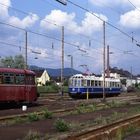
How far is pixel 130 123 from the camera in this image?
1981 centimetres

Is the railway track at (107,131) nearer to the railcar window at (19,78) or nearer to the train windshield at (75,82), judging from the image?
the railcar window at (19,78)

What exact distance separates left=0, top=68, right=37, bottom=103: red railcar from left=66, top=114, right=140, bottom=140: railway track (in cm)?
1260

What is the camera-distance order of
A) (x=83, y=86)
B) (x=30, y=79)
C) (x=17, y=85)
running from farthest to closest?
(x=83, y=86) → (x=30, y=79) → (x=17, y=85)

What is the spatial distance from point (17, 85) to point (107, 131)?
17589mm

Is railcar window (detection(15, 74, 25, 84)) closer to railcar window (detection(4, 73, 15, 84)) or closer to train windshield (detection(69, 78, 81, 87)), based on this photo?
railcar window (detection(4, 73, 15, 84))

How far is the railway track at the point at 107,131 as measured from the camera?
1376 cm

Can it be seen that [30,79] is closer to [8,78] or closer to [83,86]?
[8,78]

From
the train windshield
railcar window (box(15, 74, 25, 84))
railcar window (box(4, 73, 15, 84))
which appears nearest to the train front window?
railcar window (box(15, 74, 25, 84))

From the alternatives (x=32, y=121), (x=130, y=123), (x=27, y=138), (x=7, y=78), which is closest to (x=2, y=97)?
(x=7, y=78)

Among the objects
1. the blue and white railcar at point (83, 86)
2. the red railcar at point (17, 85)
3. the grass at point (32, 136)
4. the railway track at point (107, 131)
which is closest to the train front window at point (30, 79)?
the red railcar at point (17, 85)

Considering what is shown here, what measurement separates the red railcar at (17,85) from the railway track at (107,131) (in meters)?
12.6

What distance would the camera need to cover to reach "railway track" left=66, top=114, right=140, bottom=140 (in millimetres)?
13761

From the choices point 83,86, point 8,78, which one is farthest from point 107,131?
point 83,86

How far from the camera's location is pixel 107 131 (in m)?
16.0
